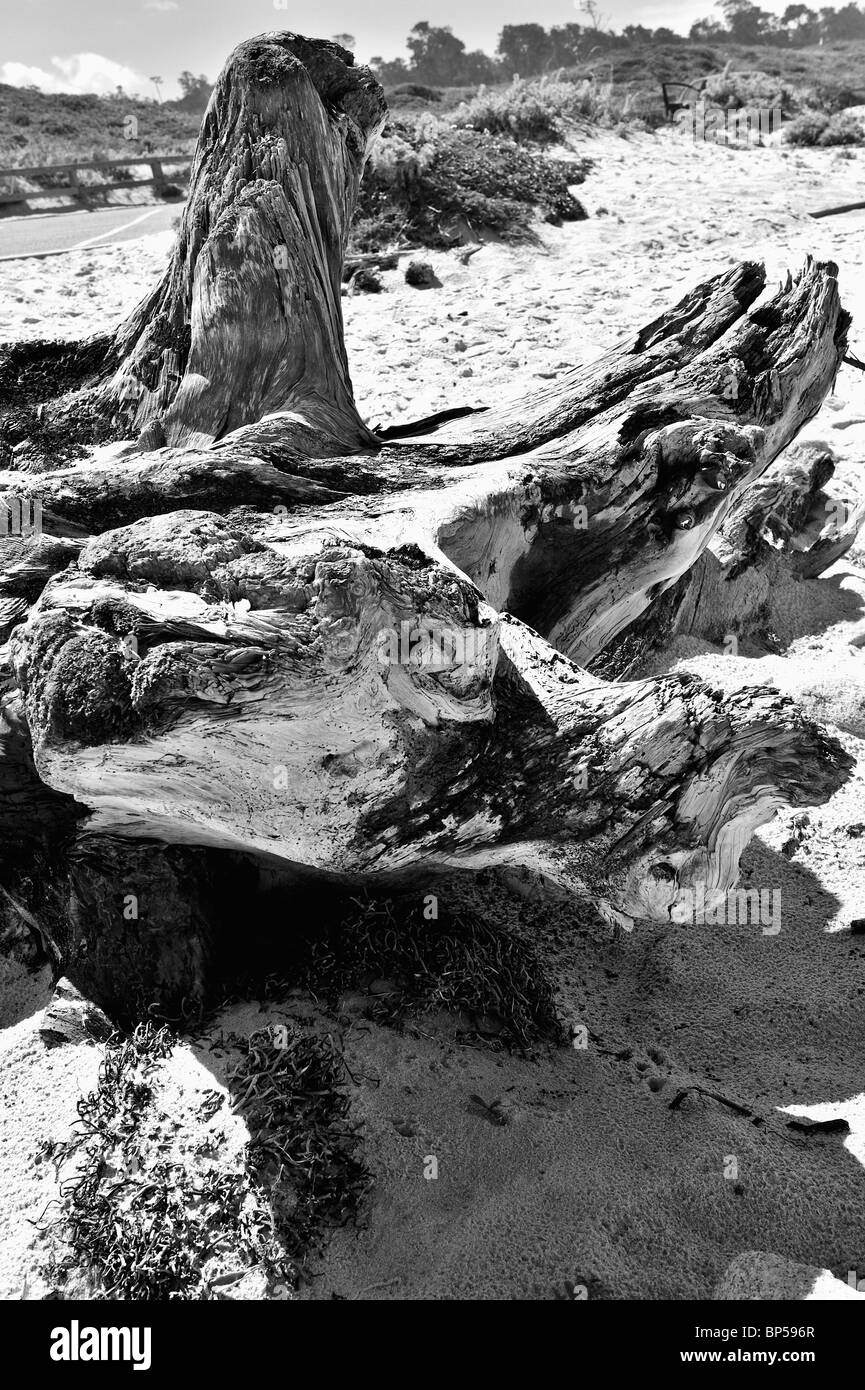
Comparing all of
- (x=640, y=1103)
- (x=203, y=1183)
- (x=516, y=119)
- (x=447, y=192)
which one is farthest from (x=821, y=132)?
(x=203, y=1183)

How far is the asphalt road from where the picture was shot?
46.4 feet

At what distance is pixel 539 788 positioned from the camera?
11.3 ft

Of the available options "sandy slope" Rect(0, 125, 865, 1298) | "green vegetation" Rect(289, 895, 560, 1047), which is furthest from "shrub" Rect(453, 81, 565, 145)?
"green vegetation" Rect(289, 895, 560, 1047)

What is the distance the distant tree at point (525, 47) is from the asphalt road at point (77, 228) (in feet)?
261

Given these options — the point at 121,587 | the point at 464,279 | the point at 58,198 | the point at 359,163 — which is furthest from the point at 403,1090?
the point at 58,198

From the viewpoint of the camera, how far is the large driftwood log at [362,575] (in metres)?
3.02

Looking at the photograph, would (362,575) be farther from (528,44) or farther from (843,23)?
(843,23)

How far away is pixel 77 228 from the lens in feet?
52.4

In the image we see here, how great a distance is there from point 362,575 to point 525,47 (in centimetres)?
9757

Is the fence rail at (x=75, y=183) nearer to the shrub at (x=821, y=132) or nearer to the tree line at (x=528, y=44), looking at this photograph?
the shrub at (x=821, y=132)

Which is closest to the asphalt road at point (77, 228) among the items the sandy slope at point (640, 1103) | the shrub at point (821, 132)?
the shrub at point (821, 132)

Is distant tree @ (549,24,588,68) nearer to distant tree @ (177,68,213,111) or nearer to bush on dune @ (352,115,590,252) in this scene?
distant tree @ (177,68,213,111)

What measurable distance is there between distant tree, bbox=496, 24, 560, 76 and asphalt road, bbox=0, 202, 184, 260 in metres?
79.4

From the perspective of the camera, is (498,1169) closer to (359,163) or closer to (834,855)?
(834,855)
